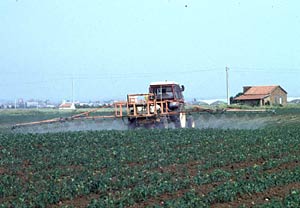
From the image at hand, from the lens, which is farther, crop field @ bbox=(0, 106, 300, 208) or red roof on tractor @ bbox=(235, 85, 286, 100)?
red roof on tractor @ bbox=(235, 85, 286, 100)

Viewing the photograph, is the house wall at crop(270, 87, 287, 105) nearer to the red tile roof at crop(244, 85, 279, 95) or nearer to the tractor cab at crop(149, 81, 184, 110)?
the red tile roof at crop(244, 85, 279, 95)

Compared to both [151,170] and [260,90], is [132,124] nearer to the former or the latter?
[151,170]

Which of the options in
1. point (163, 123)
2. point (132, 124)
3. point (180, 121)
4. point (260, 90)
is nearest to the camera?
point (132, 124)

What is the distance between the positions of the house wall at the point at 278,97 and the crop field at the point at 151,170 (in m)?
58.6

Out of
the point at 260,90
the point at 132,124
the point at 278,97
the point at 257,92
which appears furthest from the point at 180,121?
the point at 278,97

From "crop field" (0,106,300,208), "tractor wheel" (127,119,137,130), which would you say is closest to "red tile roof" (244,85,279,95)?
"tractor wheel" (127,119,137,130)

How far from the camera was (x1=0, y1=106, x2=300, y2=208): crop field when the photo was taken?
1115 cm

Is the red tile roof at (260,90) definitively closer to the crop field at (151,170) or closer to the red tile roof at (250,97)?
the red tile roof at (250,97)

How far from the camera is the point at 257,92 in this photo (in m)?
81.2

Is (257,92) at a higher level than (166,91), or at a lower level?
lower

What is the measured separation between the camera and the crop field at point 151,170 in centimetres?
1115

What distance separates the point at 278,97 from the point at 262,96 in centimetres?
805

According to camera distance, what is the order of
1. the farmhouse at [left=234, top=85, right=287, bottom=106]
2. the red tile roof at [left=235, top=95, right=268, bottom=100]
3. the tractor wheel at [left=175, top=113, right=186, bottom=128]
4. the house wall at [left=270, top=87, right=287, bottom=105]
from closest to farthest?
the tractor wheel at [left=175, top=113, right=186, bottom=128] < the farmhouse at [left=234, top=85, right=287, bottom=106] < the red tile roof at [left=235, top=95, right=268, bottom=100] < the house wall at [left=270, top=87, right=287, bottom=105]

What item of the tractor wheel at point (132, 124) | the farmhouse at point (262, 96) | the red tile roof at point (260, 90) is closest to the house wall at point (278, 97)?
the farmhouse at point (262, 96)
